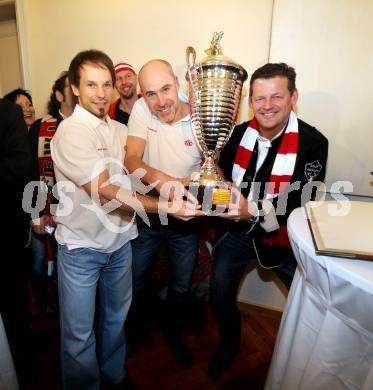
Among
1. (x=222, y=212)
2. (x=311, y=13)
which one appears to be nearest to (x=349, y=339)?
(x=222, y=212)

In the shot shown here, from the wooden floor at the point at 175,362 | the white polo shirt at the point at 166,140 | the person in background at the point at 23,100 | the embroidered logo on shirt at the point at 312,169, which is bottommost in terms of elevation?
the wooden floor at the point at 175,362

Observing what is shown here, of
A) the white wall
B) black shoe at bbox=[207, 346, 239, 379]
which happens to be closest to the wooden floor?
black shoe at bbox=[207, 346, 239, 379]

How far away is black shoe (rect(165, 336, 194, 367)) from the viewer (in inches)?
56.7

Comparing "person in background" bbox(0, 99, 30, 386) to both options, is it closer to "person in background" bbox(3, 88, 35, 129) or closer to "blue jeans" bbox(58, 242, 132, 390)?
"blue jeans" bbox(58, 242, 132, 390)

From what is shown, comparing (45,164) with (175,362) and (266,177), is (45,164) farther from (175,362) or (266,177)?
(175,362)

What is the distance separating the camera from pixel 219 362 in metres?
1.40

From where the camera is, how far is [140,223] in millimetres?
1346

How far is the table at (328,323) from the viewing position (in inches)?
23.4

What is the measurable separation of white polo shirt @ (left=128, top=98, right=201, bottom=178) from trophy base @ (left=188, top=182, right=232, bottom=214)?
0.79 feet

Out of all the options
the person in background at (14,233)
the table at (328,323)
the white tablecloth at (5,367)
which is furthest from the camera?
the person in background at (14,233)

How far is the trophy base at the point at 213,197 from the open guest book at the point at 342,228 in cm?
27

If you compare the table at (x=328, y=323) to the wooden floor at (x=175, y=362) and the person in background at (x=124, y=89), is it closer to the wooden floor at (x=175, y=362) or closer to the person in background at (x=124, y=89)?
the wooden floor at (x=175, y=362)

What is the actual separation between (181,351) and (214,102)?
122cm

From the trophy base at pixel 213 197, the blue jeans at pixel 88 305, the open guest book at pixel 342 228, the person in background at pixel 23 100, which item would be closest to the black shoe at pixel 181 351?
the blue jeans at pixel 88 305
